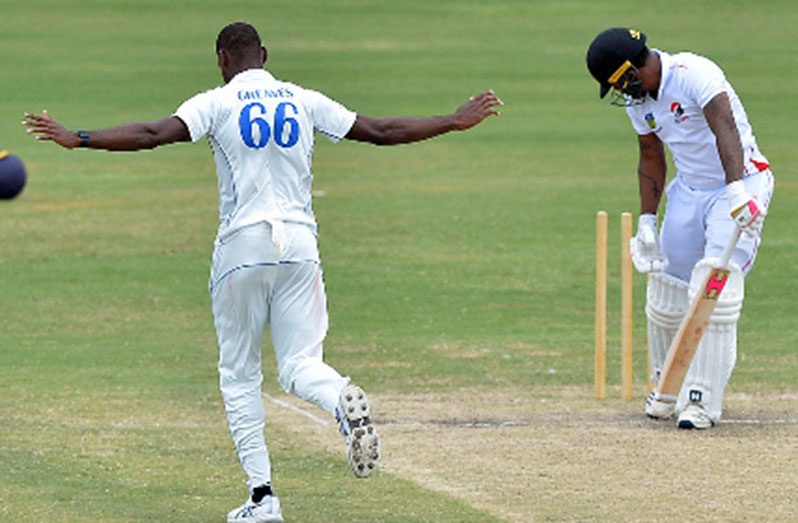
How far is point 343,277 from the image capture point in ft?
53.0

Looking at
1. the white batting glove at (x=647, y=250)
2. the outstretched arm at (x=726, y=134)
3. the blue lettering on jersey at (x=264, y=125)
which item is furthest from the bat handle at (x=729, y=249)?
the blue lettering on jersey at (x=264, y=125)

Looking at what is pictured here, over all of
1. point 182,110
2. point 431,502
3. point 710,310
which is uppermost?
point 182,110

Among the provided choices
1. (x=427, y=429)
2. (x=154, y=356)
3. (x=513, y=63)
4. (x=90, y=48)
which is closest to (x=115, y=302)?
(x=154, y=356)

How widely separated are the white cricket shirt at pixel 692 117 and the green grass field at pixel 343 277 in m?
1.35

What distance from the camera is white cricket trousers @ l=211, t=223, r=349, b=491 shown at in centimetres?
808

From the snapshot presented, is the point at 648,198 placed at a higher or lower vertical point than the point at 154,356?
higher

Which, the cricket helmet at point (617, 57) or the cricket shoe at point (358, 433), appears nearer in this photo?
the cricket shoe at point (358, 433)

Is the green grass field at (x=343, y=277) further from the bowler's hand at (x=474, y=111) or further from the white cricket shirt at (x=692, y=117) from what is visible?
the bowler's hand at (x=474, y=111)

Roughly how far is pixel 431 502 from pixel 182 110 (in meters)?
1.90

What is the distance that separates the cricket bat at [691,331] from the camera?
10.1m

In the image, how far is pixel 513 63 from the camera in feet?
131

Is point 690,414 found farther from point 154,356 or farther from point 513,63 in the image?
point 513,63

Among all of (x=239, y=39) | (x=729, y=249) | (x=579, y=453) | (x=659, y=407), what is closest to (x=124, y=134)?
(x=239, y=39)

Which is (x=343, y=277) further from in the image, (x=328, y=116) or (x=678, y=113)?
(x=328, y=116)
